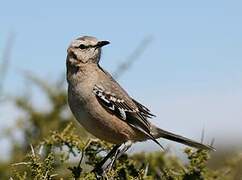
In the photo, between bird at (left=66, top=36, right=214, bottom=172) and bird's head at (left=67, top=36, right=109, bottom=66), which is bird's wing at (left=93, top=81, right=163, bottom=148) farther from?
bird's head at (left=67, top=36, right=109, bottom=66)

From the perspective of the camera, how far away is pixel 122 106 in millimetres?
6414

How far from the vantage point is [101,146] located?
17.3 feet

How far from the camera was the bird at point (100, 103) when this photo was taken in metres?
6.00

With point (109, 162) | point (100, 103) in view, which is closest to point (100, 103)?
point (100, 103)

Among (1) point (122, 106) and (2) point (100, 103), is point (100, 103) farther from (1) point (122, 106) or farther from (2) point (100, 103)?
(1) point (122, 106)

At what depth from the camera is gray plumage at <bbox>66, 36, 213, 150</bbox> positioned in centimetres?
600

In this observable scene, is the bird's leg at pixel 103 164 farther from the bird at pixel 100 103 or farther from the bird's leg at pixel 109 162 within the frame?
the bird at pixel 100 103

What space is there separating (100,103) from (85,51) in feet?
1.96

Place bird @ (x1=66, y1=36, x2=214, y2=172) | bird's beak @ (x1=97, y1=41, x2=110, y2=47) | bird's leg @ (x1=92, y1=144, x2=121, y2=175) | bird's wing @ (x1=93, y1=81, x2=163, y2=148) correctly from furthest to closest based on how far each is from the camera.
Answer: bird's beak @ (x1=97, y1=41, x2=110, y2=47)
bird's wing @ (x1=93, y1=81, x2=163, y2=148)
bird @ (x1=66, y1=36, x2=214, y2=172)
bird's leg @ (x1=92, y1=144, x2=121, y2=175)

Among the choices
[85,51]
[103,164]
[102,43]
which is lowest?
[103,164]

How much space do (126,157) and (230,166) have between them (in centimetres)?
87

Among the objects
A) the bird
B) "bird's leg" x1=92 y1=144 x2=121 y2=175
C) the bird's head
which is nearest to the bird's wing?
the bird

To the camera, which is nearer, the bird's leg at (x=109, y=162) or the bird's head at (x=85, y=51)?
the bird's leg at (x=109, y=162)

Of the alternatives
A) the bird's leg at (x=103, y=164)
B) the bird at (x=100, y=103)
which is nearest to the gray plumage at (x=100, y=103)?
the bird at (x=100, y=103)
